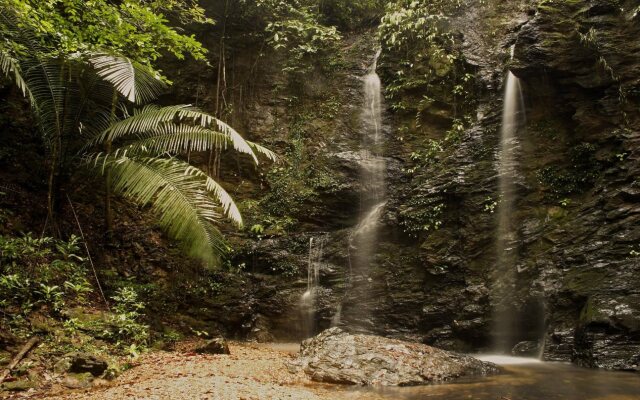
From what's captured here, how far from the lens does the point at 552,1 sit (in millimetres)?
10539

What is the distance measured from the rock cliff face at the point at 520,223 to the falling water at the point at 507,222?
0.14 metres

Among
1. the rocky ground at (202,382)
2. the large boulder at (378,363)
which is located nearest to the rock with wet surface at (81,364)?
the rocky ground at (202,382)

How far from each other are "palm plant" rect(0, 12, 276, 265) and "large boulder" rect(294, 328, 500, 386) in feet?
7.66

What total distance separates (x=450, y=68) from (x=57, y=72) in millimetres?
9857

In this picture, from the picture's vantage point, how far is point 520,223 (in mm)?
9734

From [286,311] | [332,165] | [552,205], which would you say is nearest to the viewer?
[552,205]

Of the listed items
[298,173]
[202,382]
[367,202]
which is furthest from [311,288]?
[202,382]

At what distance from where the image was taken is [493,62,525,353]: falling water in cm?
899

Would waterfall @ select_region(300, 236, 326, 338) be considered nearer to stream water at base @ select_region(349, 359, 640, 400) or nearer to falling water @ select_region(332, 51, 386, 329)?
falling water @ select_region(332, 51, 386, 329)

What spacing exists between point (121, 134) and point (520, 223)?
857 centimetres

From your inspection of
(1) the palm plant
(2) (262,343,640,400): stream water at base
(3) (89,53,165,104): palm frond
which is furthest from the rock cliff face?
(3) (89,53,165,104): palm frond

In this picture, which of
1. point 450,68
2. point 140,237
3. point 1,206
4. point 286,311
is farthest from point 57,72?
point 450,68

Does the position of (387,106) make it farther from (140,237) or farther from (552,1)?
(140,237)

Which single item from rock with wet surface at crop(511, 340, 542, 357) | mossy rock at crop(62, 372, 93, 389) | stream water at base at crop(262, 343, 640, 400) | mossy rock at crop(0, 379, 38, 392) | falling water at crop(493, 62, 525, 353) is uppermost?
falling water at crop(493, 62, 525, 353)
